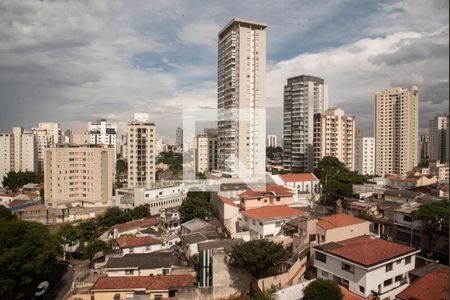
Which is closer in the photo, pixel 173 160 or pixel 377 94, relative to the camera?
pixel 377 94

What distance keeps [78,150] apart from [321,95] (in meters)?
25.2

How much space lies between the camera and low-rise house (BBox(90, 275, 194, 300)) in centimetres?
950

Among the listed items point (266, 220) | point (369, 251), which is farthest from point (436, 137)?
point (369, 251)

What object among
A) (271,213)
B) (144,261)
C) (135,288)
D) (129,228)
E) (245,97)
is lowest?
(129,228)

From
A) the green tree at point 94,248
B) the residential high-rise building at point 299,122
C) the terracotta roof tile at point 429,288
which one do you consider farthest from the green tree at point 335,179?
the green tree at point 94,248

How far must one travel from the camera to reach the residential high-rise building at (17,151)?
37.3 m

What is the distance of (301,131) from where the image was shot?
32156mm

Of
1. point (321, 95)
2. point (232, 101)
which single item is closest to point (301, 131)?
point (321, 95)

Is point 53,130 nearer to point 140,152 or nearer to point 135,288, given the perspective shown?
point 140,152

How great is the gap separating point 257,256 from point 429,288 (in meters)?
4.17

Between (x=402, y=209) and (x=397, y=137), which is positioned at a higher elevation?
(x=397, y=137)

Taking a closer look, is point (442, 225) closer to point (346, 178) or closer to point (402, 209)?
point (402, 209)

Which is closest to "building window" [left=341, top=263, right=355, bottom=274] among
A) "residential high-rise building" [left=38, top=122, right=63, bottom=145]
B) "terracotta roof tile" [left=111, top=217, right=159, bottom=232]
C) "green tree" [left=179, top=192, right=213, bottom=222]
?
"green tree" [left=179, top=192, right=213, bottom=222]

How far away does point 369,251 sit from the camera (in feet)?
28.2
